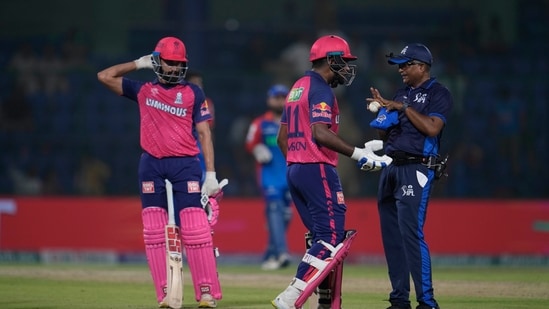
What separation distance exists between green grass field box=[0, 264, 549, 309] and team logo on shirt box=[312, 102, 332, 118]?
2.12 m

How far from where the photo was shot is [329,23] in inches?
806

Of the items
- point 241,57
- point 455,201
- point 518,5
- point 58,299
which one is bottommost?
point 58,299

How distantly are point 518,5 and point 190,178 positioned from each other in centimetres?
1356

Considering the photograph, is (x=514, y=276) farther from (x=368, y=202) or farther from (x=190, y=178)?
(x=190, y=178)

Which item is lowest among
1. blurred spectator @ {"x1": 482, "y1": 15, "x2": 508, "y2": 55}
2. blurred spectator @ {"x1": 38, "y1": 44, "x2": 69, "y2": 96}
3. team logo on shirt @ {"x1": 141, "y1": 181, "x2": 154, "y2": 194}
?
team logo on shirt @ {"x1": 141, "y1": 181, "x2": 154, "y2": 194}

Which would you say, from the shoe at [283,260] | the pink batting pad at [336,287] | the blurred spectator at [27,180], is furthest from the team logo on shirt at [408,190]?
the blurred spectator at [27,180]

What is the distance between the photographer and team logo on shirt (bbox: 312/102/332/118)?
783 centimetres

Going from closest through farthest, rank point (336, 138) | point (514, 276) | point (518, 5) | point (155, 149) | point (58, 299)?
point (336, 138) < point (155, 149) < point (58, 299) < point (514, 276) < point (518, 5)

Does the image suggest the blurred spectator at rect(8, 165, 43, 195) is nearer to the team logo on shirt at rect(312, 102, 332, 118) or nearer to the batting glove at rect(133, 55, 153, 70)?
the batting glove at rect(133, 55, 153, 70)

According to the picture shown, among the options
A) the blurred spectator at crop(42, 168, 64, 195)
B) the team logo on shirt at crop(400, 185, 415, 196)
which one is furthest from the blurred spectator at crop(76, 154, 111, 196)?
the team logo on shirt at crop(400, 185, 415, 196)

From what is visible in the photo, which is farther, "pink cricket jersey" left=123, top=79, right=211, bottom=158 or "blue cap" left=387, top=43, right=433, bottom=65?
"pink cricket jersey" left=123, top=79, right=211, bottom=158

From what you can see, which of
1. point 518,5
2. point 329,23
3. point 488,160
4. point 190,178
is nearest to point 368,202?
point 488,160

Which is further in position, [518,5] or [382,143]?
[518,5]

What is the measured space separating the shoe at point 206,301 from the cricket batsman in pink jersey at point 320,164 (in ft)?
3.25
